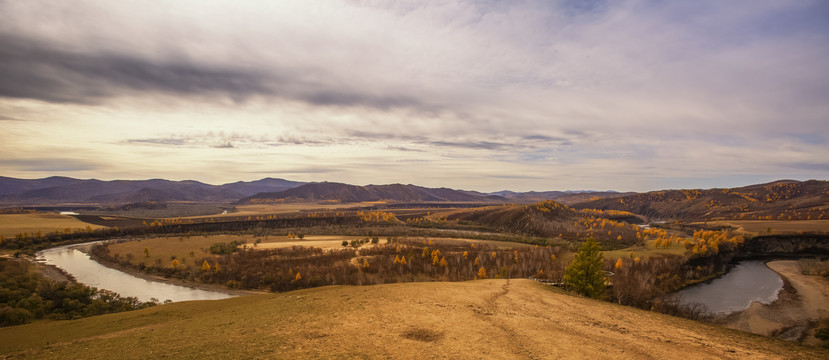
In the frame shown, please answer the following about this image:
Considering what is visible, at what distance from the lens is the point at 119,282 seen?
58.8 meters

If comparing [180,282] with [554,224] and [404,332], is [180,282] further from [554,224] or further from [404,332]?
[554,224]

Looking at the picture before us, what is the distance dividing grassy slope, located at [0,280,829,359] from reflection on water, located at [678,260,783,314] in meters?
44.8

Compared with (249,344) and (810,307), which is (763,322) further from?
(249,344)

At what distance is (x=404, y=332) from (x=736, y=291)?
76.8m

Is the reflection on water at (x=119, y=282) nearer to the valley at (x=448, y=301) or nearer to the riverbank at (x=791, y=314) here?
the valley at (x=448, y=301)

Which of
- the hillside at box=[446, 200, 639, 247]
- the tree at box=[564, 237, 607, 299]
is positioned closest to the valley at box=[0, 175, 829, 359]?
the tree at box=[564, 237, 607, 299]

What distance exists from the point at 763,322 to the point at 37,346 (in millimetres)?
73503

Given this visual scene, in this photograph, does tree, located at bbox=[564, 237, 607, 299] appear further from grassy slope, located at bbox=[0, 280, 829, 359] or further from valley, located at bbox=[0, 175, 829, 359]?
grassy slope, located at bbox=[0, 280, 829, 359]

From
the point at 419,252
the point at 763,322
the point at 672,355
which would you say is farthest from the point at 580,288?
the point at 419,252

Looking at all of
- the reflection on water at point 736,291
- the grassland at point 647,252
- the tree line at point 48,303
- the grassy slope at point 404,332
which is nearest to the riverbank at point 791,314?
the reflection on water at point 736,291

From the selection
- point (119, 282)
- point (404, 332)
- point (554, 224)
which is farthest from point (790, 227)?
point (119, 282)

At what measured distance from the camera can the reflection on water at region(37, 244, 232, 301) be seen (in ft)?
164

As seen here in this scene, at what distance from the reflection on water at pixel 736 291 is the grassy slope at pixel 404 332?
44.8 m

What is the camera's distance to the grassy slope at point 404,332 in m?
14.9
